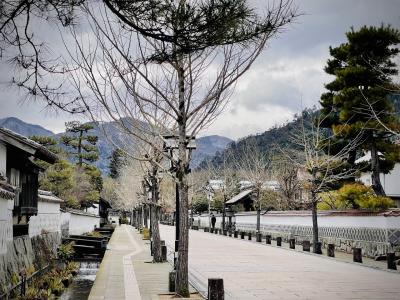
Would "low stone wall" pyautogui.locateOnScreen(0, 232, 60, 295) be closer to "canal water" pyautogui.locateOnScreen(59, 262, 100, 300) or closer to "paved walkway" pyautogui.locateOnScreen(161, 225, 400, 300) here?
"canal water" pyautogui.locateOnScreen(59, 262, 100, 300)

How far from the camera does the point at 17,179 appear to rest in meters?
16.8

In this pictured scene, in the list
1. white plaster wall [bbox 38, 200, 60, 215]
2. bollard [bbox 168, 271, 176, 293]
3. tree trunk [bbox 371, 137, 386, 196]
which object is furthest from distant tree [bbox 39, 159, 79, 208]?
bollard [bbox 168, 271, 176, 293]

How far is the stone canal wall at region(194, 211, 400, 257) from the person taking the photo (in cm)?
2200

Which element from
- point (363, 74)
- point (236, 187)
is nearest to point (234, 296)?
point (363, 74)

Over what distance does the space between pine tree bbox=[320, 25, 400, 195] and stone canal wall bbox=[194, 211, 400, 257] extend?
241cm

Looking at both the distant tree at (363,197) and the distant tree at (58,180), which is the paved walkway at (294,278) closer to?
the distant tree at (363,197)

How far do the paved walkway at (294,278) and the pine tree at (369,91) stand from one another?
23.2 ft

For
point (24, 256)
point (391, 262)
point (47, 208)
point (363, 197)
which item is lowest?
point (391, 262)

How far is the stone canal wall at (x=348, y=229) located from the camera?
22000mm

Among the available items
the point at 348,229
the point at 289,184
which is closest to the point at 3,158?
the point at 348,229

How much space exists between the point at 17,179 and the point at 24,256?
2636 mm

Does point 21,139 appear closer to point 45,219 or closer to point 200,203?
point 45,219

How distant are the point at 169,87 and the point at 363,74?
571 inches

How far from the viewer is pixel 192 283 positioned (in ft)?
47.8
